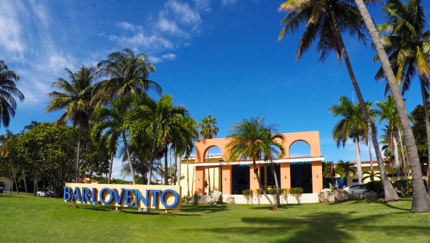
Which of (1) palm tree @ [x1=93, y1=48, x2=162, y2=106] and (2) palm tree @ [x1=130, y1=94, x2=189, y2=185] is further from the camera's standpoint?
(1) palm tree @ [x1=93, y1=48, x2=162, y2=106]

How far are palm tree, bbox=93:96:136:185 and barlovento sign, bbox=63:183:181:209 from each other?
212 centimetres

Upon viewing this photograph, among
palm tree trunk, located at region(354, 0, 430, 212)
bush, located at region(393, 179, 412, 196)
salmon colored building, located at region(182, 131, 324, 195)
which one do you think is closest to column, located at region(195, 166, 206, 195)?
salmon colored building, located at region(182, 131, 324, 195)

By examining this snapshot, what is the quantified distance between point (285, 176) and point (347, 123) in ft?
27.7

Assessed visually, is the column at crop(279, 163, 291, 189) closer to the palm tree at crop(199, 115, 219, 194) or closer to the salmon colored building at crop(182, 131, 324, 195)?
the salmon colored building at crop(182, 131, 324, 195)

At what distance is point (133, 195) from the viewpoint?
17.7 meters

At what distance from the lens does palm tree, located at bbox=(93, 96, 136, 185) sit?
20.2 meters

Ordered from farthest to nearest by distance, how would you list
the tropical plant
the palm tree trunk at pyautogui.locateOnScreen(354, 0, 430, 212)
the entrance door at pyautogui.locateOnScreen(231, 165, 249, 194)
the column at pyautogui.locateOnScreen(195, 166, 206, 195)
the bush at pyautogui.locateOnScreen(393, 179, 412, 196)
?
1. the entrance door at pyautogui.locateOnScreen(231, 165, 249, 194)
2. the tropical plant
3. the column at pyautogui.locateOnScreen(195, 166, 206, 195)
4. the bush at pyautogui.locateOnScreen(393, 179, 412, 196)
5. the palm tree trunk at pyautogui.locateOnScreen(354, 0, 430, 212)

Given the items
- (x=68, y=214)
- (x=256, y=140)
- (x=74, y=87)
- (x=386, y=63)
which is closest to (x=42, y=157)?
(x=74, y=87)

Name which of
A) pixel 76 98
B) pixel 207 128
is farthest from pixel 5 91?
pixel 207 128

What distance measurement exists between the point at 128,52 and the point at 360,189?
79.0 ft

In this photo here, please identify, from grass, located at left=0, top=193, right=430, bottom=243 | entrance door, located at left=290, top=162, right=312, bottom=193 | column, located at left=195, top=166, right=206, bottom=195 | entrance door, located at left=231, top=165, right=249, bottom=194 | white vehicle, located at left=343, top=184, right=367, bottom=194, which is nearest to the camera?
Answer: grass, located at left=0, top=193, right=430, bottom=243

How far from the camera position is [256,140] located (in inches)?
878

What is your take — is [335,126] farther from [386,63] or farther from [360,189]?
[386,63]

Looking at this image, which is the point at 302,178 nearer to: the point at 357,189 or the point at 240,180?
the point at 240,180
